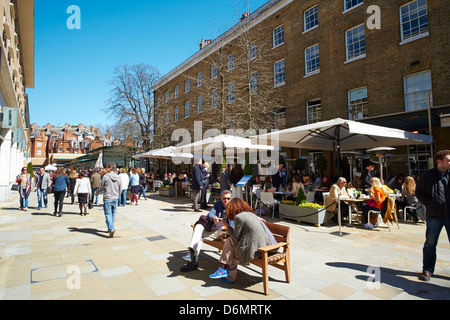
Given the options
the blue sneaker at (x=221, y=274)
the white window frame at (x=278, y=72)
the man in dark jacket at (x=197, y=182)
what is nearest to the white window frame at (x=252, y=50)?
the white window frame at (x=278, y=72)

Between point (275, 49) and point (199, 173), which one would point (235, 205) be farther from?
point (275, 49)

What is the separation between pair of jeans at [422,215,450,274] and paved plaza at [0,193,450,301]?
232 millimetres

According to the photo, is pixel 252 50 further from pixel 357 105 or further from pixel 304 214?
pixel 304 214

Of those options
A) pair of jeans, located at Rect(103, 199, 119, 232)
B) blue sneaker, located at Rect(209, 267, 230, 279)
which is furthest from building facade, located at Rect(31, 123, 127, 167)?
blue sneaker, located at Rect(209, 267, 230, 279)

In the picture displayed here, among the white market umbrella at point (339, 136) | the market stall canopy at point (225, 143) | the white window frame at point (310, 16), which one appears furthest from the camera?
the white window frame at point (310, 16)

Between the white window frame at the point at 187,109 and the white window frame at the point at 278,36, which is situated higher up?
the white window frame at the point at 278,36

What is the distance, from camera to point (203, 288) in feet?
11.7

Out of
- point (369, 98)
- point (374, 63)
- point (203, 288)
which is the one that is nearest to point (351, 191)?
point (203, 288)

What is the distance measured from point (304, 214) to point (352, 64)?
38.3 feet

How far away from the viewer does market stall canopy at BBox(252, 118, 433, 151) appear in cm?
718

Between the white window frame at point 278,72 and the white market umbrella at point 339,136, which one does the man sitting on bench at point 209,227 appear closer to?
the white market umbrella at point 339,136

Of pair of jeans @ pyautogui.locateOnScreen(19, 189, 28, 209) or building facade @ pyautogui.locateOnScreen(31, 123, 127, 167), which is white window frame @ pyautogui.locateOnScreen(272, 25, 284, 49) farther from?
building facade @ pyautogui.locateOnScreen(31, 123, 127, 167)

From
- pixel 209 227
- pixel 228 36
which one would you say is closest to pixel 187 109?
pixel 228 36

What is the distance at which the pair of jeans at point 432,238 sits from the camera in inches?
148
